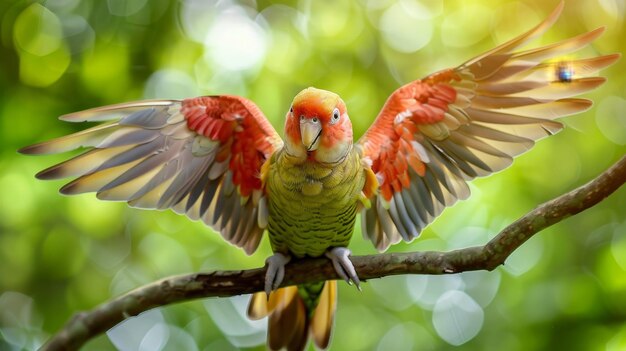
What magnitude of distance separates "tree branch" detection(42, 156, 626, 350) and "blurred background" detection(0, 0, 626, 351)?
168 centimetres

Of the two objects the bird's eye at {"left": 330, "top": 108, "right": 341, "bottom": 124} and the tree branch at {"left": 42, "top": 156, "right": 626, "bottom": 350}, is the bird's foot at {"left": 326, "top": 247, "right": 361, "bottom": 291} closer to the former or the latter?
the tree branch at {"left": 42, "top": 156, "right": 626, "bottom": 350}

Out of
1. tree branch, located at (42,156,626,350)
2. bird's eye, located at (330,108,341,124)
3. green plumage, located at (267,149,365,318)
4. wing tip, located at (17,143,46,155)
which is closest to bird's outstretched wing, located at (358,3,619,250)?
green plumage, located at (267,149,365,318)

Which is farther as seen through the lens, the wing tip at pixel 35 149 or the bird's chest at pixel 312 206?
the bird's chest at pixel 312 206

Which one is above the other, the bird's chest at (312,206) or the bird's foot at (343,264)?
the bird's chest at (312,206)

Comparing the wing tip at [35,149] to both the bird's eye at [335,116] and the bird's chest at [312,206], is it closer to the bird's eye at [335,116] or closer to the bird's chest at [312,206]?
the bird's chest at [312,206]

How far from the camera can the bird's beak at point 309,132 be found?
108 inches

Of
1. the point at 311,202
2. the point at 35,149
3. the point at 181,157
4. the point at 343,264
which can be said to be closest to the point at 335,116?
the point at 311,202

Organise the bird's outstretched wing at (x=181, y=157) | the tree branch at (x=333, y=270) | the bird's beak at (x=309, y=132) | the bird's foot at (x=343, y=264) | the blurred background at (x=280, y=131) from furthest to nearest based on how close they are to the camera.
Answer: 1. the blurred background at (x=280, y=131)
2. the bird's outstretched wing at (x=181, y=157)
3. the bird's foot at (x=343, y=264)
4. the bird's beak at (x=309, y=132)
5. the tree branch at (x=333, y=270)

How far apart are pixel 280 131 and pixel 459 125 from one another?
1.73 m

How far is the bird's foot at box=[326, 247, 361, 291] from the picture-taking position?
9.57 feet

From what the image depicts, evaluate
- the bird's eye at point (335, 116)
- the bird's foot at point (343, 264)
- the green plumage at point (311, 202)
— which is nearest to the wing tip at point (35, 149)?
the green plumage at point (311, 202)

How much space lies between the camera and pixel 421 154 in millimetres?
3395

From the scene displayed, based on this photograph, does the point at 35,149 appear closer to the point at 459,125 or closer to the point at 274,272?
the point at 274,272

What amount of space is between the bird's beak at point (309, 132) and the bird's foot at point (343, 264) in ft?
1.68
